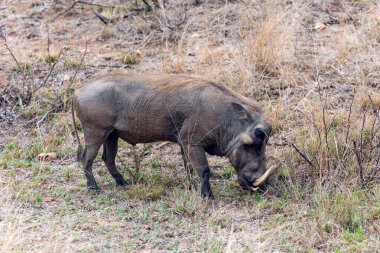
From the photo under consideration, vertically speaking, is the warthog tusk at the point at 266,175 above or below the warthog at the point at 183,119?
below

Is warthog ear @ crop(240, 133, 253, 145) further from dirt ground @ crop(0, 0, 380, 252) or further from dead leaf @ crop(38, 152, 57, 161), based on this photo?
dead leaf @ crop(38, 152, 57, 161)

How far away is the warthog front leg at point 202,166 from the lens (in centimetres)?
619

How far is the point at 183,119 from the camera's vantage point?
6.29 metres

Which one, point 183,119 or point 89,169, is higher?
point 183,119

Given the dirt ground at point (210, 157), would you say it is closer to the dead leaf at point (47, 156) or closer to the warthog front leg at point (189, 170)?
the dead leaf at point (47, 156)

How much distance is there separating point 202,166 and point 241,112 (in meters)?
0.57

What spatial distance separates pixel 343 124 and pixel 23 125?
347 cm

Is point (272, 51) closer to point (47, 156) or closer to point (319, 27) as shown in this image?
point (319, 27)

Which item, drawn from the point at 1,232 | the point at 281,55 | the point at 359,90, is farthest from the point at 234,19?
the point at 1,232

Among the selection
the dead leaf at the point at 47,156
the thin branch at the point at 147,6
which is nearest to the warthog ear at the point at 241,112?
the dead leaf at the point at 47,156

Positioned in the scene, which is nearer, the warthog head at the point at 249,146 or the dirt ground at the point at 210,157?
the dirt ground at the point at 210,157

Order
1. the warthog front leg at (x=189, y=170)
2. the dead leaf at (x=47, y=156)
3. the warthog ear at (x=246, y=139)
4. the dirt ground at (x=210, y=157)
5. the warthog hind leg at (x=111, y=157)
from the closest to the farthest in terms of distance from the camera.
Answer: the dirt ground at (x=210, y=157)
the warthog ear at (x=246, y=139)
the warthog front leg at (x=189, y=170)
the warthog hind leg at (x=111, y=157)
the dead leaf at (x=47, y=156)

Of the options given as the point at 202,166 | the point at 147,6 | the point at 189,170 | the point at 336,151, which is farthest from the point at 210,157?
the point at 147,6

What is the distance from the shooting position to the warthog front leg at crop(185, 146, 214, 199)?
6191mm
